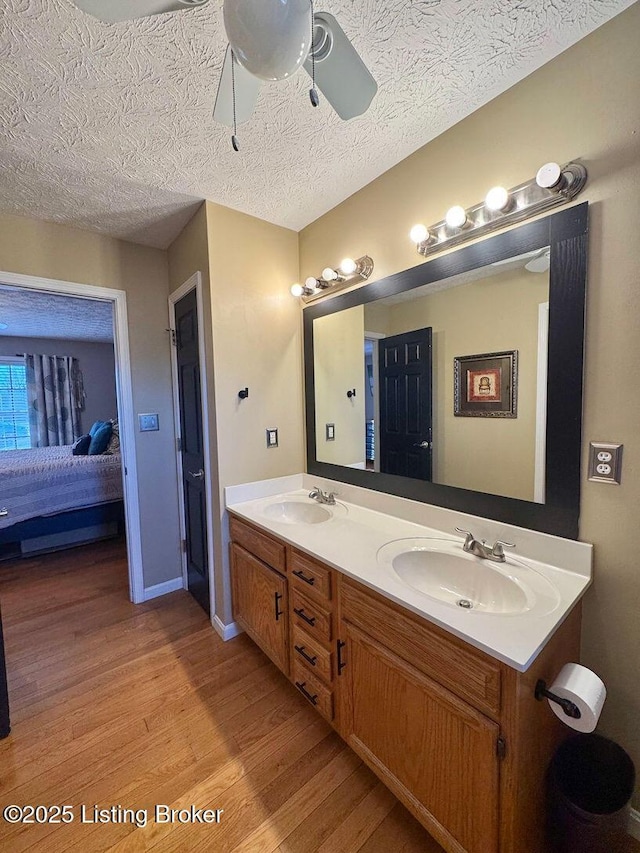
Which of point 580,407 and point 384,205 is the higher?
point 384,205

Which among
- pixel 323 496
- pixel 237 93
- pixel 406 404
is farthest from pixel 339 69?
pixel 323 496

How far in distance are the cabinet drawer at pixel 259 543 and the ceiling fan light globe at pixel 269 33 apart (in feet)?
5.09

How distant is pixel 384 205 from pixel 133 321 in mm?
1780

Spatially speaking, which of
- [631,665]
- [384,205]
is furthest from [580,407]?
[384,205]

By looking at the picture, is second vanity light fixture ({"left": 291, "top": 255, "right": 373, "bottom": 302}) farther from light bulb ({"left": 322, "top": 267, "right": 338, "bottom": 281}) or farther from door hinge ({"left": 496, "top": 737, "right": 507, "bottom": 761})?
door hinge ({"left": 496, "top": 737, "right": 507, "bottom": 761})

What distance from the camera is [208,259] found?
1.91 m

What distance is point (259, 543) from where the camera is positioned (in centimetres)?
173

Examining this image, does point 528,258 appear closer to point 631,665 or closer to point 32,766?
point 631,665

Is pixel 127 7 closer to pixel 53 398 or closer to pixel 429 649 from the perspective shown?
pixel 429 649

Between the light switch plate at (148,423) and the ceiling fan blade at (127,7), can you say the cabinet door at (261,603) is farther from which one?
the ceiling fan blade at (127,7)

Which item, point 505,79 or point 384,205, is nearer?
point 505,79

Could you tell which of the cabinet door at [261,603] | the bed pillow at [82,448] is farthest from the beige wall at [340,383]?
the bed pillow at [82,448]

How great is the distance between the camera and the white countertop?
2.82 ft

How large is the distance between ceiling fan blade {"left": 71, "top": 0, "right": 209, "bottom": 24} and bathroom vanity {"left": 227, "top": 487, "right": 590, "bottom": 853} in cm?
157
